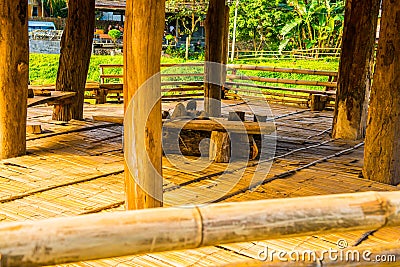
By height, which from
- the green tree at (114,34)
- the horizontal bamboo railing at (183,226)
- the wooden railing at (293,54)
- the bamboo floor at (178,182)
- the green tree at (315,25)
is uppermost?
the green tree at (315,25)

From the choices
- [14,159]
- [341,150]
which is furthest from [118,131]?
[341,150]

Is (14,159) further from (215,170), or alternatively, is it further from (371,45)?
(371,45)

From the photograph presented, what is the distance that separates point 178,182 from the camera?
416cm

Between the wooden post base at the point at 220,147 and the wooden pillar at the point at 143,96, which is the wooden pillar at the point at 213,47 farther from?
the wooden pillar at the point at 143,96

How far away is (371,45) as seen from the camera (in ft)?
19.2

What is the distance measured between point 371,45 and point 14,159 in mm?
4071

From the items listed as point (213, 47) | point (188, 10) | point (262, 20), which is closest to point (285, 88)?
point (213, 47)

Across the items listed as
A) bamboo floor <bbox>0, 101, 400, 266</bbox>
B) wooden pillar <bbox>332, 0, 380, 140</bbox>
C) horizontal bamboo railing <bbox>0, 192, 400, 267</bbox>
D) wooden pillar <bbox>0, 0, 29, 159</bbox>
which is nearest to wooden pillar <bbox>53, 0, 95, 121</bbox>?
bamboo floor <bbox>0, 101, 400, 266</bbox>

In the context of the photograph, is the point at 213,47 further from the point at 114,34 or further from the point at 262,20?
the point at 114,34

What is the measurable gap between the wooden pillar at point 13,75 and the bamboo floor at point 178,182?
8.9 inches

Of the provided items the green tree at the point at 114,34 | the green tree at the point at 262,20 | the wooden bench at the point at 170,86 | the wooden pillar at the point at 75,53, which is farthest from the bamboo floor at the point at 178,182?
the green tree at the point at 114,34

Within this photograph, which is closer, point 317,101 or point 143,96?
point 143,96

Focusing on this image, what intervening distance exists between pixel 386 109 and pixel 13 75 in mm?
3310

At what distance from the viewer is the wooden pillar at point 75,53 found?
652cm
